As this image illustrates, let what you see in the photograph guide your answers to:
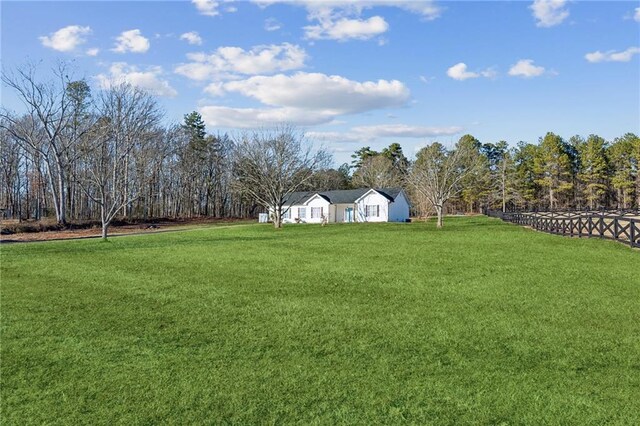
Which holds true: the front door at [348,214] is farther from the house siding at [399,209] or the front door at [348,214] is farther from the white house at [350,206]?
the house siding at [399,209]

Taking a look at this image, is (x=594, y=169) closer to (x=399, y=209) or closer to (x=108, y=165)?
(x=399, y=209)

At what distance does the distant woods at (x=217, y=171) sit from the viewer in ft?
121

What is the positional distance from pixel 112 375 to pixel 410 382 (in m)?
3.26

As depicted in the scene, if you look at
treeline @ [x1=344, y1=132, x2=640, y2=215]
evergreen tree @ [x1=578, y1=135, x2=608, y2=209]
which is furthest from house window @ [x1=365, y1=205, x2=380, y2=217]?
evergreen tree @ [x1=578, y1=135, x2=608, y2=209]

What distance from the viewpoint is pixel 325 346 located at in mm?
5895

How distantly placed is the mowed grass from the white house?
36.2 metres

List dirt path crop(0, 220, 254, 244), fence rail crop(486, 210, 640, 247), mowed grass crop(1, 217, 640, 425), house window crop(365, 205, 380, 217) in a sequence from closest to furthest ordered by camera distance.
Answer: mowed grass crop(1, 217, 640, 425) → fence rail crop(486, 210, 640, 247) → dirt path crop(0, 220, 254, 244) → house window crop(365, 205, 380, 217)

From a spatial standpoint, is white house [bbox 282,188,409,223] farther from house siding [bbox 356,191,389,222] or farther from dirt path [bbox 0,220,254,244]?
dirt path [bbox 0,220,254,244]

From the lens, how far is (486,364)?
205 inches

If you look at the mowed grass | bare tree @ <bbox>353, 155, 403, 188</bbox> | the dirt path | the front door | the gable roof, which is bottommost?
the mowed grass

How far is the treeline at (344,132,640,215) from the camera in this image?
65875mm

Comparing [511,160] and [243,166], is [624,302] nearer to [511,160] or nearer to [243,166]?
[243,166]

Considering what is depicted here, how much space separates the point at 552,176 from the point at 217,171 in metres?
50.9

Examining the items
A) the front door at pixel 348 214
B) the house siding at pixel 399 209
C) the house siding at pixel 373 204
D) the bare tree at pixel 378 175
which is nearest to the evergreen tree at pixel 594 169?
the bare tree at pixel 378 175
